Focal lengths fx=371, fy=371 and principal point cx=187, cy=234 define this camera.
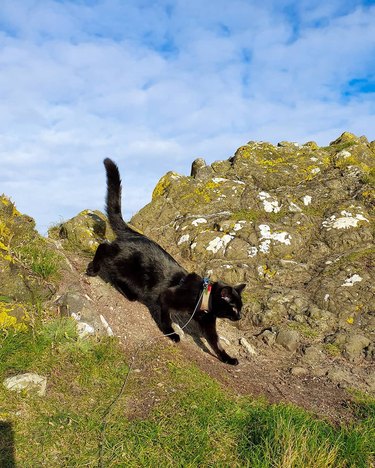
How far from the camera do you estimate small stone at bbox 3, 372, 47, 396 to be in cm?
364

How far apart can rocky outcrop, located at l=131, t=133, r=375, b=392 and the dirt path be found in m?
→ 0.53

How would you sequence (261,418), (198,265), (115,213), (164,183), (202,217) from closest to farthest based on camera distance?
(261,418)
(115,213)
(198,265)
(202,217)
(164,183)

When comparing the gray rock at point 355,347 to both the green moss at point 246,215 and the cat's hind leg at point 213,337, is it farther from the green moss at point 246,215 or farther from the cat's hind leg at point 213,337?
the green moss at point 246,215

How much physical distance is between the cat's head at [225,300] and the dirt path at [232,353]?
0.59m

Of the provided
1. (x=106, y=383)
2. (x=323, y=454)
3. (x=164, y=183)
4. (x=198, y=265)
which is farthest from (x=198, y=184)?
(x=323, y=454)

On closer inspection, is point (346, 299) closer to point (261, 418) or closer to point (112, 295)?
point (261, 418)

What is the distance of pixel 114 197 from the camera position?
6.25 m

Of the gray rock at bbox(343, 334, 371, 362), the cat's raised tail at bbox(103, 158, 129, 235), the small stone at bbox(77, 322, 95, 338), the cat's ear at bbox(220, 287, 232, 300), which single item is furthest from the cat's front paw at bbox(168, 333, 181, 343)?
the gray rock at bbox(343, 334, 371, 362)

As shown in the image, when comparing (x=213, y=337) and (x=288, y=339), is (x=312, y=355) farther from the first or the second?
(x=213, y=337)

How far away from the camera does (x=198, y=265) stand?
7.75 metres

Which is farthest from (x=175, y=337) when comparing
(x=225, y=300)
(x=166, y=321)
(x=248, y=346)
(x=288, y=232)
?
(x=288, y=232)

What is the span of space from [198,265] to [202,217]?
4.62 feet

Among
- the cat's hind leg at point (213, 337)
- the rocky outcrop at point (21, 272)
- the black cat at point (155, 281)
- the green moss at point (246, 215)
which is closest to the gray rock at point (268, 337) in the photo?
the black cat at point (155, 281)

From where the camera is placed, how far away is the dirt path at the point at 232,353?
4.41 metres
